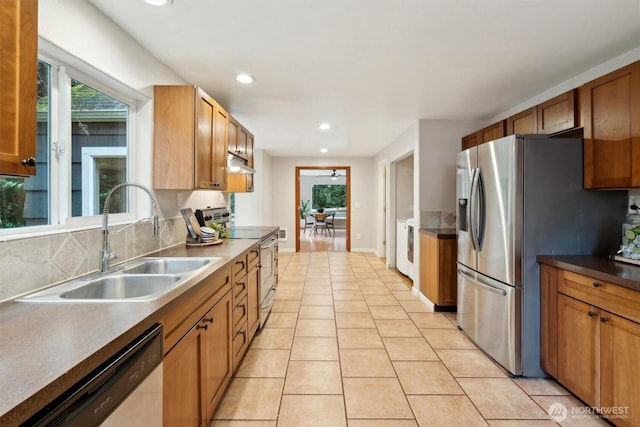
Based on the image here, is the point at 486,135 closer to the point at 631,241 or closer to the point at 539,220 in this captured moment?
the point at 539,220

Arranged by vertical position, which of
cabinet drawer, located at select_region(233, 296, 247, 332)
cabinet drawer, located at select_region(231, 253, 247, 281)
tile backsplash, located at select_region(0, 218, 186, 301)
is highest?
tile backsplash, located at select_region(0, 218, 186, 301)

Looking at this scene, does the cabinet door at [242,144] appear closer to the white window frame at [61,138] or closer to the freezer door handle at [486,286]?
the white window frame at [61,138]

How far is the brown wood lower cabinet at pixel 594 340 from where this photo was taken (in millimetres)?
1570

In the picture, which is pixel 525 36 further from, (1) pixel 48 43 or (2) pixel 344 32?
(1) pixel 48 43

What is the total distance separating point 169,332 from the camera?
3.97 feet

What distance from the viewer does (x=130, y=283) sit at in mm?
1649

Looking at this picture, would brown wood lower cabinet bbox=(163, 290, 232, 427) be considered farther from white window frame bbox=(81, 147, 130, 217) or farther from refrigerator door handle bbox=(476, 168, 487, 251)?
refrigerator door handle bbox=(476, 168, 487, 251)

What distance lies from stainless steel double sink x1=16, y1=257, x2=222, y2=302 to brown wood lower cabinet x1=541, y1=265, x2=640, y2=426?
2238mm

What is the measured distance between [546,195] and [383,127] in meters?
2.61

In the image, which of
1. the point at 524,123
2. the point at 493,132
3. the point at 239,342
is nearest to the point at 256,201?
the point at 239,342

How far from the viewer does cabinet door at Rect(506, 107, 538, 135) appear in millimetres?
2699

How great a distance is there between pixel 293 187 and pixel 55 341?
659cm

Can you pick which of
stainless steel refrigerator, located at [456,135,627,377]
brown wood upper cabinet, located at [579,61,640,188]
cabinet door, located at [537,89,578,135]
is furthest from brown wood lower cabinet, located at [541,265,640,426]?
cabinet door, located at [537,89,578,135]

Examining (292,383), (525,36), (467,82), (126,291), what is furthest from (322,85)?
(292,383)
